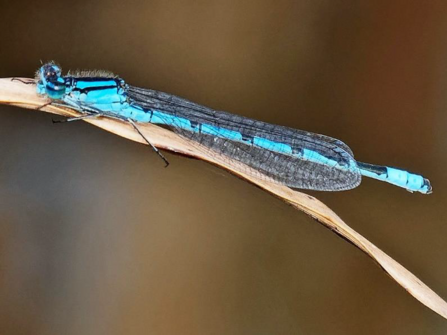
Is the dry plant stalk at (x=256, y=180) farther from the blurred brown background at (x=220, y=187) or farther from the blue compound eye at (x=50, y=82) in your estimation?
the blurred brown background at (x=220, y=187)

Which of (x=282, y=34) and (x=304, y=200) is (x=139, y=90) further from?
(x=282, y=34)

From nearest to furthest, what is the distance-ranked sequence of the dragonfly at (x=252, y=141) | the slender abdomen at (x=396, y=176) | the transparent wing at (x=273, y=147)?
1. the dragonfly at (x=252, y=141)
2. the transparent wing at (x=273, y=147)
3. the slender abdomen at (x=396, y=176)

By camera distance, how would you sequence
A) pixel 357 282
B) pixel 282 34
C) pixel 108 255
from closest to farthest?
pixel 108 255 < pixel 357 282 < pixel 282 34

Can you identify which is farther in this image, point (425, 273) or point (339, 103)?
point (339, 103)

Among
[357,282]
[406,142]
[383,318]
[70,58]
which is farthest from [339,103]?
[70,58]

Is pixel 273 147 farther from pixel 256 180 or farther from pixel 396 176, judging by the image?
pixel 396 176

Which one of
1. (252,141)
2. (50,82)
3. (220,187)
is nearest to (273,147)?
(252,141)

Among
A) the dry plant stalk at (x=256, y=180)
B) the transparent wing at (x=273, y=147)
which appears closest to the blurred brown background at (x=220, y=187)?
the transparent wing at (x=273, y=147)
